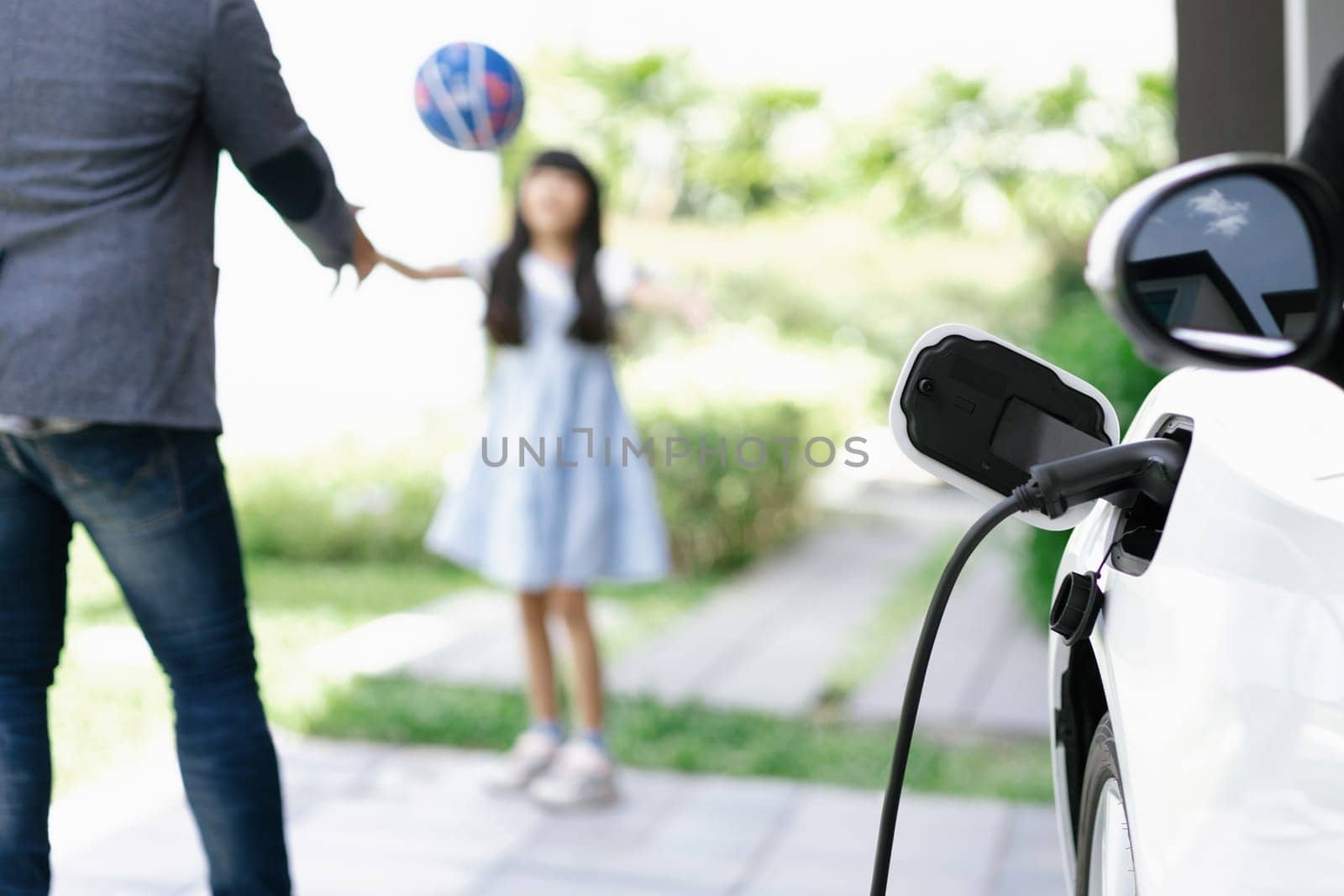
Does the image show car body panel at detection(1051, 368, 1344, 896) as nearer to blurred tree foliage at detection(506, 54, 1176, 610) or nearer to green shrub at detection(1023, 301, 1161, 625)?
green shrub at detection(1023, 301, 1161, 625)

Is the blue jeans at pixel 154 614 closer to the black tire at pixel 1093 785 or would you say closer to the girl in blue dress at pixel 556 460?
the black tire at pixel 1093 785

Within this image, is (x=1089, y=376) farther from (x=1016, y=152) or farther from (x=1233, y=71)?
(x=1016, y=152)

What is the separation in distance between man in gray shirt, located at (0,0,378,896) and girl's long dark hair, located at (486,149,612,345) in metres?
1.45

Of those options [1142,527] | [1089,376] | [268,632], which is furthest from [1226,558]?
[268,632]

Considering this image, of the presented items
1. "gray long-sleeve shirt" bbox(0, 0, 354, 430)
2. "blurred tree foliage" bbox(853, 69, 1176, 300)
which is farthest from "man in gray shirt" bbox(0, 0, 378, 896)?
"blurred tree foliage" bbox(853, 69, 1176, 300)

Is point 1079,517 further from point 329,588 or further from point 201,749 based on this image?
point 329,588

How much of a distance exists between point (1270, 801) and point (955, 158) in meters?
13.7

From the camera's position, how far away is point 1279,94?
230cm

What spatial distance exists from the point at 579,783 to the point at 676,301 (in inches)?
46.9

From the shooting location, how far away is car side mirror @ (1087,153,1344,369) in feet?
3.42

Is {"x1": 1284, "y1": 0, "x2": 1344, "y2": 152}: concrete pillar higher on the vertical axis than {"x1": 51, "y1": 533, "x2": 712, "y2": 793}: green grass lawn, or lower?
higher

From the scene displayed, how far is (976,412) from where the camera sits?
1372 millimetres

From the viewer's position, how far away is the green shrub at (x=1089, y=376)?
4.13 metres

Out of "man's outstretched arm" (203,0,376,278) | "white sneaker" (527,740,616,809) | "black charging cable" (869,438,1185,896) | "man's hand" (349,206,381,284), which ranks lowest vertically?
"white sneaker" (527,740,616,809)
